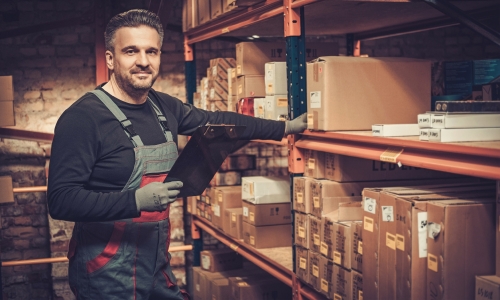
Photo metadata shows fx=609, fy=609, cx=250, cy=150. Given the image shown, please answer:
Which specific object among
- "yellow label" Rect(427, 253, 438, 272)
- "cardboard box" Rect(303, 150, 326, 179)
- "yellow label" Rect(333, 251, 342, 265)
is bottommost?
"yellow label" Rect(333, 251, 342, 265)

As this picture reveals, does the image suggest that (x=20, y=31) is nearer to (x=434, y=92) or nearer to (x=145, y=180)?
(x=145, y=180)

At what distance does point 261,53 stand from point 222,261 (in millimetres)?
1722

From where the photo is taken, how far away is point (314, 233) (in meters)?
3.06

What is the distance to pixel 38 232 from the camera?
17.7 ft

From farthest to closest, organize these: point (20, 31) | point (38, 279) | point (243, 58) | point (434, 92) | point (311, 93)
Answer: point (38, 279) < point (20, 31) < point (243, 58) < point (434, 92) < point (311, 93)

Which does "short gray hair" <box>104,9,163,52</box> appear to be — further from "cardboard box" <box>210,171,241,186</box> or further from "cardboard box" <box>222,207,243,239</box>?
Answer: "cardboard box" <box>210,171,241,186</box>

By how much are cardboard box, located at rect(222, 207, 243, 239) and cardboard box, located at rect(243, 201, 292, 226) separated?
7.8 inches

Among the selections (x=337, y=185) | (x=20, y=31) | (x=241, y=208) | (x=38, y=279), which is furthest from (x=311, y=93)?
(x=38, y=279)

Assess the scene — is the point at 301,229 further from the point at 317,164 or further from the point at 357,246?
the point at 357,246

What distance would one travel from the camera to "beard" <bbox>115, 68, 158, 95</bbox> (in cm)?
263

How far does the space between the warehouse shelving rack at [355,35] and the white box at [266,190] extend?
0.33 meters

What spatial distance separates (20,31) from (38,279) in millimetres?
2156

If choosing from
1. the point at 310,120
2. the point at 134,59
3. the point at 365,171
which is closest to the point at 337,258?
the point at 365,171

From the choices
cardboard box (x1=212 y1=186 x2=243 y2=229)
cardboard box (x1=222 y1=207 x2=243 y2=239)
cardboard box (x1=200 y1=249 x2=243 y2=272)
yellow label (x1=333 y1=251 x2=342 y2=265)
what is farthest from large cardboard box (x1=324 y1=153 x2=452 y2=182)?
cardboard box (x1=200 y1=249 x2=243 y2=272)
